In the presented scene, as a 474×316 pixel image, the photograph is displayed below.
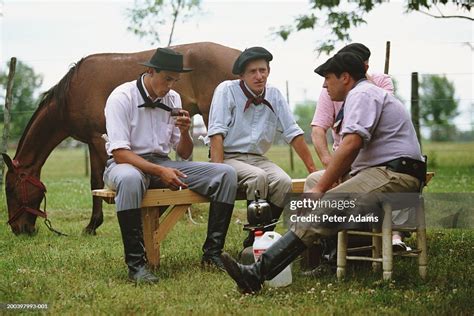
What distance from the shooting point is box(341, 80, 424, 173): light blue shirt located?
4457 mm

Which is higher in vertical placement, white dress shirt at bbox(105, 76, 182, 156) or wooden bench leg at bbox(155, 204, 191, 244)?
white dress shirt at bbox(105, 76, 182, 156)

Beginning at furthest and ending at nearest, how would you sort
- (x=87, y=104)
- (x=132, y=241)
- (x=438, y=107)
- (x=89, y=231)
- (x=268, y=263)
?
1. (x=438, y=107)
2. (x=87, y=104)
3. (x=89, y=231)
4. (x=132, y=241)
5. (x=268, y=263)

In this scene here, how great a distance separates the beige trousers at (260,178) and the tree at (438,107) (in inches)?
712

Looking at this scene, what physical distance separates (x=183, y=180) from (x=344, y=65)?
1373 millimetres

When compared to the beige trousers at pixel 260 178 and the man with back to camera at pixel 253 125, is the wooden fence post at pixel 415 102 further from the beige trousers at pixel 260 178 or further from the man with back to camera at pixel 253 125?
the beige trousers at pixel 260 178

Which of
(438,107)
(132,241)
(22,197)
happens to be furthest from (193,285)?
(438,107)

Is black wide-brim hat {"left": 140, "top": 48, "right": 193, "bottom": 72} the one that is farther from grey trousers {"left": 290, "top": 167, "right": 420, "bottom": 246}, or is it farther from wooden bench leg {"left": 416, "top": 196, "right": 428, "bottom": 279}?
wooden bench leg {"left": 416, "top": 196, "right": 428, "bottom": 279}

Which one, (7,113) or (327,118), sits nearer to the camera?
(327,118)

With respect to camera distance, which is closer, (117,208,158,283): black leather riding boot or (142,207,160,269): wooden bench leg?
(117,208,158,283): black leather riding boot

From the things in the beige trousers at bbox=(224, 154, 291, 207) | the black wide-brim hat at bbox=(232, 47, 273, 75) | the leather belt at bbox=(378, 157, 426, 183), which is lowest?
the beige trousers at bbox=(224, 154, 291, 207)

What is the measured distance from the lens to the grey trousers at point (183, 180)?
5023 millimetres

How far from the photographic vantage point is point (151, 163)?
5.17m

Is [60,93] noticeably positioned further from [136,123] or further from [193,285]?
[193,285]

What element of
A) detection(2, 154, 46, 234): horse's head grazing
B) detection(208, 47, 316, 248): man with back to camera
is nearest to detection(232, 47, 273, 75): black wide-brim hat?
detection(208, 47, 316, 248): man with back to camera
